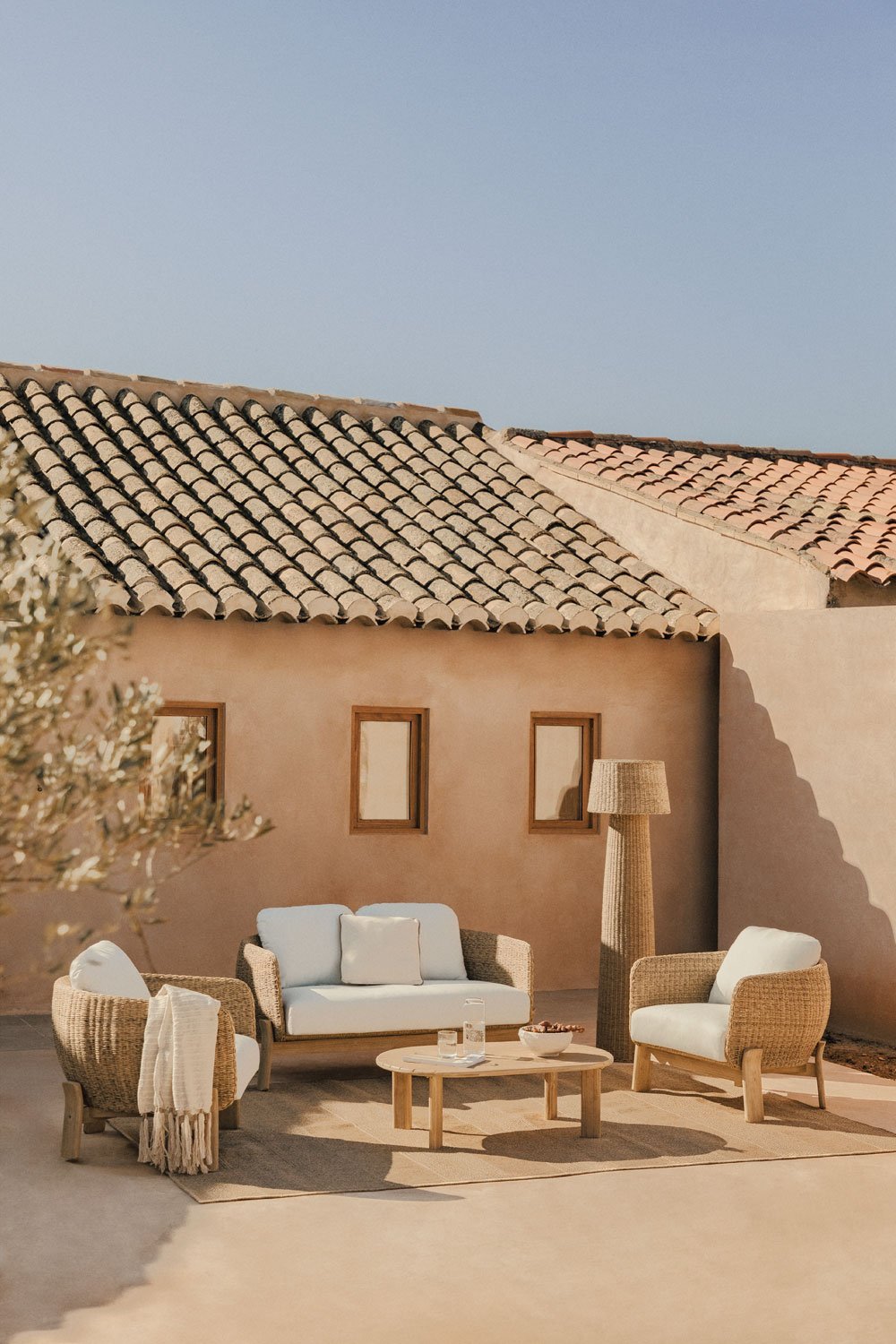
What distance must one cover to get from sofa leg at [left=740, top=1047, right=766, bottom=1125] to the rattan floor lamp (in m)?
1.56

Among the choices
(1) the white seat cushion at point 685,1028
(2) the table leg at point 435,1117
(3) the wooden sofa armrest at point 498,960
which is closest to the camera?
(2) the table leg at point 435,1117

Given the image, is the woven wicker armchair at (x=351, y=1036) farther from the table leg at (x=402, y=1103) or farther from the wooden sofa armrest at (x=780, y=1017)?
the wooden sofa armrest at (x=780, y=1017)

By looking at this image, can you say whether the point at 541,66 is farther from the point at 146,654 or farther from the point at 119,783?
the point at 119,783

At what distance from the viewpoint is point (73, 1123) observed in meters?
7.23

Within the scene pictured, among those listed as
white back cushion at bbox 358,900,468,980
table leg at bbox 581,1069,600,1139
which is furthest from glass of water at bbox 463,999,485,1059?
white back cushion at bbox 358,900,468,980

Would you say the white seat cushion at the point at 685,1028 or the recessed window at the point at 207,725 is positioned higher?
the recessed window at the point at 207,725

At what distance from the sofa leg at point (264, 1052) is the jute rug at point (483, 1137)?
0.33 ft

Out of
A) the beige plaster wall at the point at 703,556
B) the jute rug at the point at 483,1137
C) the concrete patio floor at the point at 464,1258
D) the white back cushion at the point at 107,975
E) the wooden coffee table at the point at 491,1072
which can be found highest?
the beige plaster wall at the point at 703,556

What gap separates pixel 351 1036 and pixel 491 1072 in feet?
5.28

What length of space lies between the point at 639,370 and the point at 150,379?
66.1ft

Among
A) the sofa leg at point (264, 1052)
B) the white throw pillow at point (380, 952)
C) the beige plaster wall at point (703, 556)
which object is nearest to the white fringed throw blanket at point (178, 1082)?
the sofa leg at point (264, 1052)

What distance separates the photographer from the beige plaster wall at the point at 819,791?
420 inches

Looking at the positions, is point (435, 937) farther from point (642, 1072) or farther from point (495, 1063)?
point (495, 1063)

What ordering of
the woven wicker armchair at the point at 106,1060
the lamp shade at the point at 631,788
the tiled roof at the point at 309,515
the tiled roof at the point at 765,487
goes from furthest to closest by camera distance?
the tiled roof at the point at 765,487 < the tiled roof at the point at 309,515 < the lamp shade at the point at 631,788 < the woven wicker armchair at the point at 106,1060
